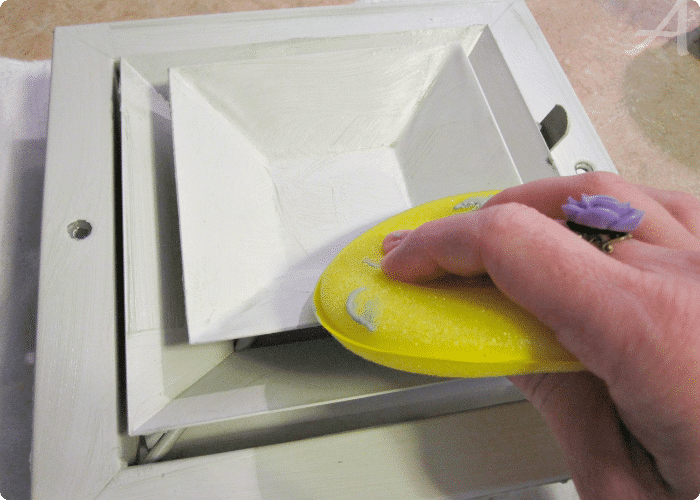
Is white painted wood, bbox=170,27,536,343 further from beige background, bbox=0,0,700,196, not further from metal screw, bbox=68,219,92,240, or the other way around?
beige background, bbox=0,0,700,196

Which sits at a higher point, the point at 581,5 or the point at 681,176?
the point at 581,5

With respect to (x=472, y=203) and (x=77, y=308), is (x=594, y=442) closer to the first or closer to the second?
(x=472, y=203)

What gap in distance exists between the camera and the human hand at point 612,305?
0.78ft

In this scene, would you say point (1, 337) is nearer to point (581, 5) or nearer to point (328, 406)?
point (328, 406)

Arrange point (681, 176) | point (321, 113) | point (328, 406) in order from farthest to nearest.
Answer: point (681, 176)
point (321, 113)
point (328, 406)

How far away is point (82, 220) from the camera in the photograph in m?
0.52

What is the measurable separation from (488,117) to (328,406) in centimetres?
45

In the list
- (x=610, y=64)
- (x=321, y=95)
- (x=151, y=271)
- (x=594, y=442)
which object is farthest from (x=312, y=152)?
(x=610, y=64)

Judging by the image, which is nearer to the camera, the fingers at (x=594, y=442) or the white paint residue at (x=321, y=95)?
the fingers at (x=594, y=442)

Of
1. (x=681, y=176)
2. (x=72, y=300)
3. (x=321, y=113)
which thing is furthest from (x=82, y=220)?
(x=681, y=176)

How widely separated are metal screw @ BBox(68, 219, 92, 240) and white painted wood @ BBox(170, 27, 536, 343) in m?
0.12

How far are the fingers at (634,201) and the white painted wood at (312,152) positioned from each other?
23 centimetres

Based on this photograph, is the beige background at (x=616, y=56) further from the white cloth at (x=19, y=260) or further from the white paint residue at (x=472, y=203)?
the white paint residue at (x=472, y=203)

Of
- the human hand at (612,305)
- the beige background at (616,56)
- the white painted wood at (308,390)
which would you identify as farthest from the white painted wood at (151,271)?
the beige background at (616,56)
